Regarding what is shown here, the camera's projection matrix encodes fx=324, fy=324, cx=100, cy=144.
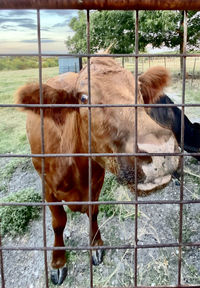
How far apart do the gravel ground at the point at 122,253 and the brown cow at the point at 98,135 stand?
0.15 metres

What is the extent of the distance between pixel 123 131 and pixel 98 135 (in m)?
0.27

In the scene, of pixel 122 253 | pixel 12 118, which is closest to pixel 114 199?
pixel 122 253

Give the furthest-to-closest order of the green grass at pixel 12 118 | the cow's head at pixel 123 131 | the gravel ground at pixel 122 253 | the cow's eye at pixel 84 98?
the green grass at pixel 12 118 < the gravel ground at pixel 122 253 < the cow's eye at pixel 84 98 < the cow's head at pixel 123 131

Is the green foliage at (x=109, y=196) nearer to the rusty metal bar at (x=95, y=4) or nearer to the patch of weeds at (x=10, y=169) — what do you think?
the patch of weeds at (x=10, y=169)

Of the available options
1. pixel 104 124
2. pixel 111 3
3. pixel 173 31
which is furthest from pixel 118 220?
pixel 173 31

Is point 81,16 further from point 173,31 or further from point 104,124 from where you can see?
point 104,124

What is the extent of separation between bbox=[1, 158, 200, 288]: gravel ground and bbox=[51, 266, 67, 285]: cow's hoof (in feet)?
0.16

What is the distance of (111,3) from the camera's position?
51.5 inches

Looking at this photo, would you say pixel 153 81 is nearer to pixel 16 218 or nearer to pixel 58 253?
pixel 58 253

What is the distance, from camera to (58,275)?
10.3 ft

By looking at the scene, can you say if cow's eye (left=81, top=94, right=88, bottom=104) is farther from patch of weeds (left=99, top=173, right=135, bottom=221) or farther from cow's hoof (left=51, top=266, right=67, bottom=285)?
patch of weeds (left=99, top=173, right=135, bottom=221)

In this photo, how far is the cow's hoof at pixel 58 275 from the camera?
10.2ft

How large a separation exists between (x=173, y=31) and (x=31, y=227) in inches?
462

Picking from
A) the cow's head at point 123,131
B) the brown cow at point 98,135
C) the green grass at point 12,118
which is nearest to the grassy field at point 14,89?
the green grass at point 12,118
